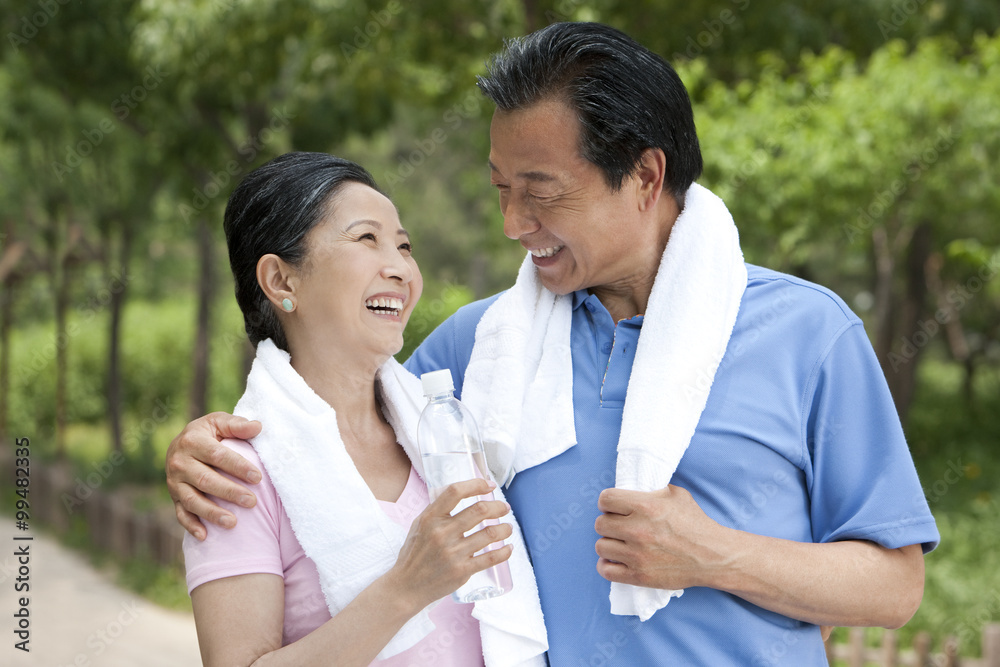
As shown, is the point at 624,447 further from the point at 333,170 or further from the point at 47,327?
the point at 47,327

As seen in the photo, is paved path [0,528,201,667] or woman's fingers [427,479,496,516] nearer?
woman's fingers [427,479,496,516]

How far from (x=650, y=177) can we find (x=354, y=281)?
669mm

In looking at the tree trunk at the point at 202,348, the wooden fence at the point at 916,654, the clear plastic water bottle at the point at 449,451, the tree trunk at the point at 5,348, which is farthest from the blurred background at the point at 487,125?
the clear plastic water bottle at the point at 449,451

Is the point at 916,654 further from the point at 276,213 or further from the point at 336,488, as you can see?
the point at 276,213

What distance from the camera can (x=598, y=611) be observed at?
5.99 feet

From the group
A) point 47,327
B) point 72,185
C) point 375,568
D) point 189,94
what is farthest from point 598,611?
point 47,327

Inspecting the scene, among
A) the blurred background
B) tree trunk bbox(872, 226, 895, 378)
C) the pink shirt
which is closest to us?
the pink shirt

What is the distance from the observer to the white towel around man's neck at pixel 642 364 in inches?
69.4

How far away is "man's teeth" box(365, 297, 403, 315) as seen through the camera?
1849mm

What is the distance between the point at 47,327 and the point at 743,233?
15741 mm

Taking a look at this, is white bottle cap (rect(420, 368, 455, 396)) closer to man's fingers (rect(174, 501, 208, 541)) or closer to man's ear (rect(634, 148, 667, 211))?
man's fingers (rect(174, 501, 208, 541))

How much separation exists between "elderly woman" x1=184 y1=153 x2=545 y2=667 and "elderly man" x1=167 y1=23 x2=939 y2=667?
0.09 m

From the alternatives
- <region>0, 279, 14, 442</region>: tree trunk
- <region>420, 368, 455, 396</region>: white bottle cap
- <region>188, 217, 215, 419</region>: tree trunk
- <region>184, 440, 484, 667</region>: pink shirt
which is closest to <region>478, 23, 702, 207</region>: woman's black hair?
<region>420, 368, 455, 396</region>: white bottle cap

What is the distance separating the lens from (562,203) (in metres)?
1.92
